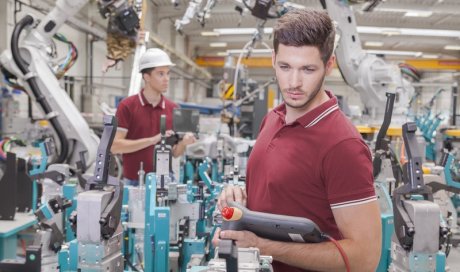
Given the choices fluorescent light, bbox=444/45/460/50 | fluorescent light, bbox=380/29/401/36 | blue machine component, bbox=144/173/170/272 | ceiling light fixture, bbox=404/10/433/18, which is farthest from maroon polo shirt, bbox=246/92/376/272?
fluorescent light, bbox=444/45/460/50

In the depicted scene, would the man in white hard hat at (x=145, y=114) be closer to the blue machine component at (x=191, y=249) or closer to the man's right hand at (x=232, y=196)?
the blue machine component at (x=191, y=249)

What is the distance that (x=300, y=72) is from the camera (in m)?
1.44

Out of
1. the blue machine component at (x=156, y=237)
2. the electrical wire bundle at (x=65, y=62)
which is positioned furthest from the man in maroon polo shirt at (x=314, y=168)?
the electrical wire bundle at (x=65, y=62)

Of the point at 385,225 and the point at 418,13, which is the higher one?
the point at 418,13

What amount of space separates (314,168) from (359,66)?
4.33 meters

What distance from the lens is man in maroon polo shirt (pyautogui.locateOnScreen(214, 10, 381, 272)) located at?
1352 millimetres

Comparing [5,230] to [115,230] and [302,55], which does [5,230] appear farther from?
[302,55]

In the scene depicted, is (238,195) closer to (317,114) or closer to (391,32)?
(317,114)

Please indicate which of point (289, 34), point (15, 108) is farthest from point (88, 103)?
point (289, 34)

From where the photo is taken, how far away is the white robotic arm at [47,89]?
4.44 metres

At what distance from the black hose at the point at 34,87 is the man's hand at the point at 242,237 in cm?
363

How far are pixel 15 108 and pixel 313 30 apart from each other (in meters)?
6.45

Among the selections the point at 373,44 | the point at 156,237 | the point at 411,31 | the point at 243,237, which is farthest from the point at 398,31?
the point at 243,237

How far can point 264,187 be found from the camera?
157cm
